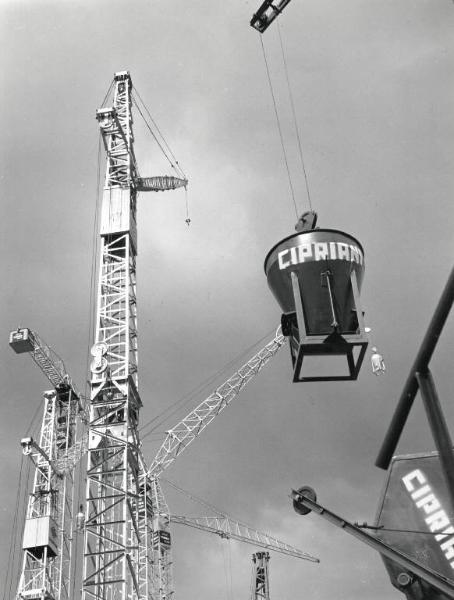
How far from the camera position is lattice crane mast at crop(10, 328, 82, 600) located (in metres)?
45.6

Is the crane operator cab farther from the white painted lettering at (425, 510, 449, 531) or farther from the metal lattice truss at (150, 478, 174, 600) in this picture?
the metal lattice truss at (150, 478, 174, 600)

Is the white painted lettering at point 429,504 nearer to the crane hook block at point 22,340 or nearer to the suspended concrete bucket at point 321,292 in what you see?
the suspended concrete bucket at point 321,292

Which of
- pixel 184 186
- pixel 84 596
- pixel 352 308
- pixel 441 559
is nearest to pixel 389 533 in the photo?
pixel 441 559

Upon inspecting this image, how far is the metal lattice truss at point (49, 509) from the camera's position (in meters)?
45.5

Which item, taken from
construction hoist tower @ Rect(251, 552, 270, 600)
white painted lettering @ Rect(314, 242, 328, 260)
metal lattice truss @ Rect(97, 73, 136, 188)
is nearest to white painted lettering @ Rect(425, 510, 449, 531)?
white painted lettering @ Rect(314, 242, 328, 260)

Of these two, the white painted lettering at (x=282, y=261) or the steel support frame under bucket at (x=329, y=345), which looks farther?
the white painted lettering at (x=282, y=261)

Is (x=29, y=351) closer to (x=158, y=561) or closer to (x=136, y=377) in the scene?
(x=158, y=561)

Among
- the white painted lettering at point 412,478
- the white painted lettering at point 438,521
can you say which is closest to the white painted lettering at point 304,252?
the white painted lettering at point 412,478

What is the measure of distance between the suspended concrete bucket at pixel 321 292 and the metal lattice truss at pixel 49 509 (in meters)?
40.7

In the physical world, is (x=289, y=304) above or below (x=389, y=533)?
above

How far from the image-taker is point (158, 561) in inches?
2438

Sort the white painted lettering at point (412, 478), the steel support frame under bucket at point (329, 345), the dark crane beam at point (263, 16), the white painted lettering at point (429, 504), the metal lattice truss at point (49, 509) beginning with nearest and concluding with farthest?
1. the white painted lettering at point (429, 504)
2. the white painted lettering at point (412, 478)
3. the steel support frame under bucket at point (329, 345)
4. the dark crane beam at point (263, 16)
5. the metal lattice truss at point (49, 509)

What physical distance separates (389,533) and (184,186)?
38483mm

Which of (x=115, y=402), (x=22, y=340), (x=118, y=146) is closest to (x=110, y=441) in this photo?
(x=115, y=402)
